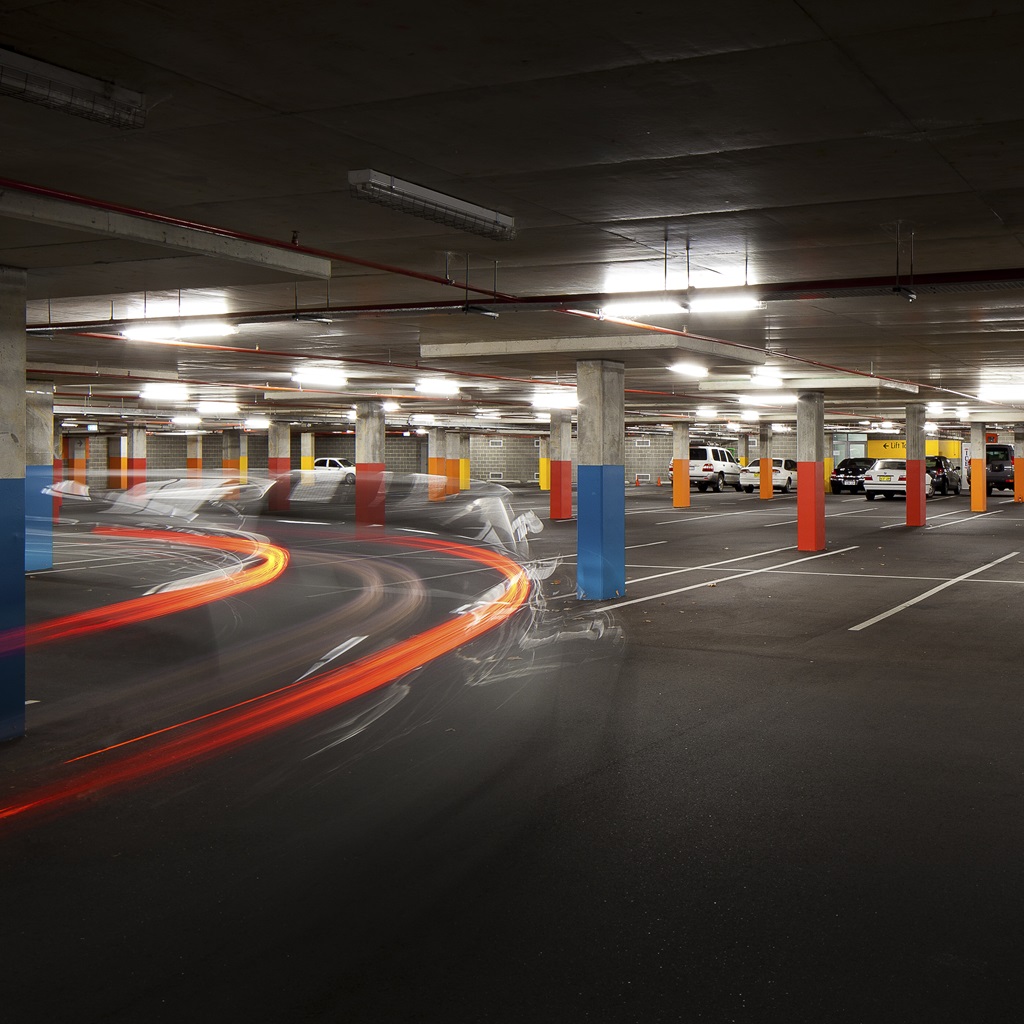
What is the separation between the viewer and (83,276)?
381 inches

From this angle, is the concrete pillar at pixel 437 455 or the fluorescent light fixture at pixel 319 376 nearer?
the fluorescent light fixture at pixel 319 376

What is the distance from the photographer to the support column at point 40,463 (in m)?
18.8

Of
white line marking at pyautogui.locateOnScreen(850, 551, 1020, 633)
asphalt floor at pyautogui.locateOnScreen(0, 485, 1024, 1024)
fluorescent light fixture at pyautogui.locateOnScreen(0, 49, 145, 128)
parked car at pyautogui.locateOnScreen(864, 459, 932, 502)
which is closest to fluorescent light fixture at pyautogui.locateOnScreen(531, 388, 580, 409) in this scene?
white line marking at pyautogui.locateOnScreen(850, 551, 1020, 633)

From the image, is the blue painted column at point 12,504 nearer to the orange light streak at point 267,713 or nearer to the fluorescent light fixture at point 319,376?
the orange light streak at point 267,713

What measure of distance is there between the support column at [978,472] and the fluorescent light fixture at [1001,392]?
37.6 ft

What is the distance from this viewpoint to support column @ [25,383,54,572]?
18.8 m

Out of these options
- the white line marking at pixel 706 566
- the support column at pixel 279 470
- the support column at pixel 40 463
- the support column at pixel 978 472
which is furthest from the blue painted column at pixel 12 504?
the support column at pixel 978 472

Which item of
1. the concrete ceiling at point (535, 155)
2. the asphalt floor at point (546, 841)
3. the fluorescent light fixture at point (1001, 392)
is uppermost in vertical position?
the concrete ceiling at point (535, 155)

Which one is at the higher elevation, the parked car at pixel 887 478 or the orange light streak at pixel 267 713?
the parked car at pixel 887 478

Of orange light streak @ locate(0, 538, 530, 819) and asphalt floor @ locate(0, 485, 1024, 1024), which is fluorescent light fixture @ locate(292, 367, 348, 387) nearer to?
orange light streak @ locate(0, 538, 530, 819)

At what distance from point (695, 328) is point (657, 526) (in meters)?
16.3

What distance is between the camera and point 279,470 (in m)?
39.9

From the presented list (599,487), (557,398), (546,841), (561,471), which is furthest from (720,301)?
(561,471)

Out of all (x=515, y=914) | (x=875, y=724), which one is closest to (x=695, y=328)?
(x=875, y=724)
